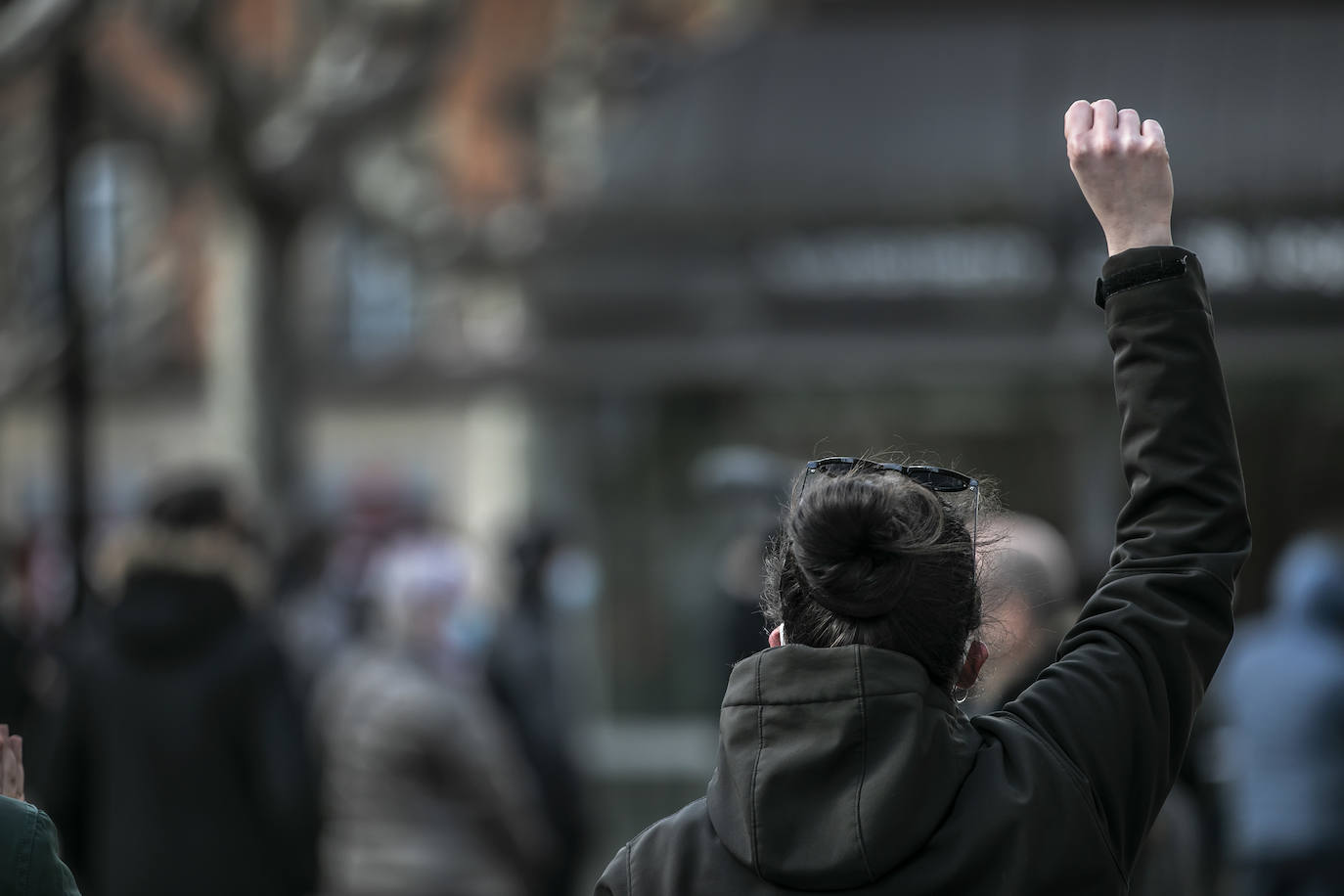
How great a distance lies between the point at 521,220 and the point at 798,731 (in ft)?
35.7

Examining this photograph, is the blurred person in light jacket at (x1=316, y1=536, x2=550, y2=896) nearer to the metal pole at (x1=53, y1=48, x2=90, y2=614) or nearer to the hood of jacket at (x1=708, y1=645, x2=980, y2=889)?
the metal pole at (x1=53, y1=48, x2=90, y2=614)

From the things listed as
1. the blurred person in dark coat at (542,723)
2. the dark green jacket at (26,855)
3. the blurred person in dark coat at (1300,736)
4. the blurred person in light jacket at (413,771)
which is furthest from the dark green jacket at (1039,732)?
the blurred person in dark coat at (542,723)

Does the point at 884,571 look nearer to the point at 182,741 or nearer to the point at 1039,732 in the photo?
the point at 1039,732

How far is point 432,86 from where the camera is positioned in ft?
28.9

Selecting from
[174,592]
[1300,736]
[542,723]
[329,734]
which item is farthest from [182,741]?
[1300,736]

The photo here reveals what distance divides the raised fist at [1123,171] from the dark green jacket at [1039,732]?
0.18 ft

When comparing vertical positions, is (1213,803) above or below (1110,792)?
below

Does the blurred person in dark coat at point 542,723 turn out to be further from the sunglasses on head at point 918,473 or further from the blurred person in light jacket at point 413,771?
the sunglasses on head at point 918,473

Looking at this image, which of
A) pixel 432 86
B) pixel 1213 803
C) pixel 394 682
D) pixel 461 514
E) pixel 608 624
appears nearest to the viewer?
pixel 394 682

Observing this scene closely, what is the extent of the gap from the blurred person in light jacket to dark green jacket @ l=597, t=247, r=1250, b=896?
3359mm

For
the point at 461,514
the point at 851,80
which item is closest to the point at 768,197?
the point at 851,80

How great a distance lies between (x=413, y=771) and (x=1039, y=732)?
11.8 feet

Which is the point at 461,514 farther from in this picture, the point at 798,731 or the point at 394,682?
the point at 798,731

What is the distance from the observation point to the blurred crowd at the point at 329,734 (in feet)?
15.7
